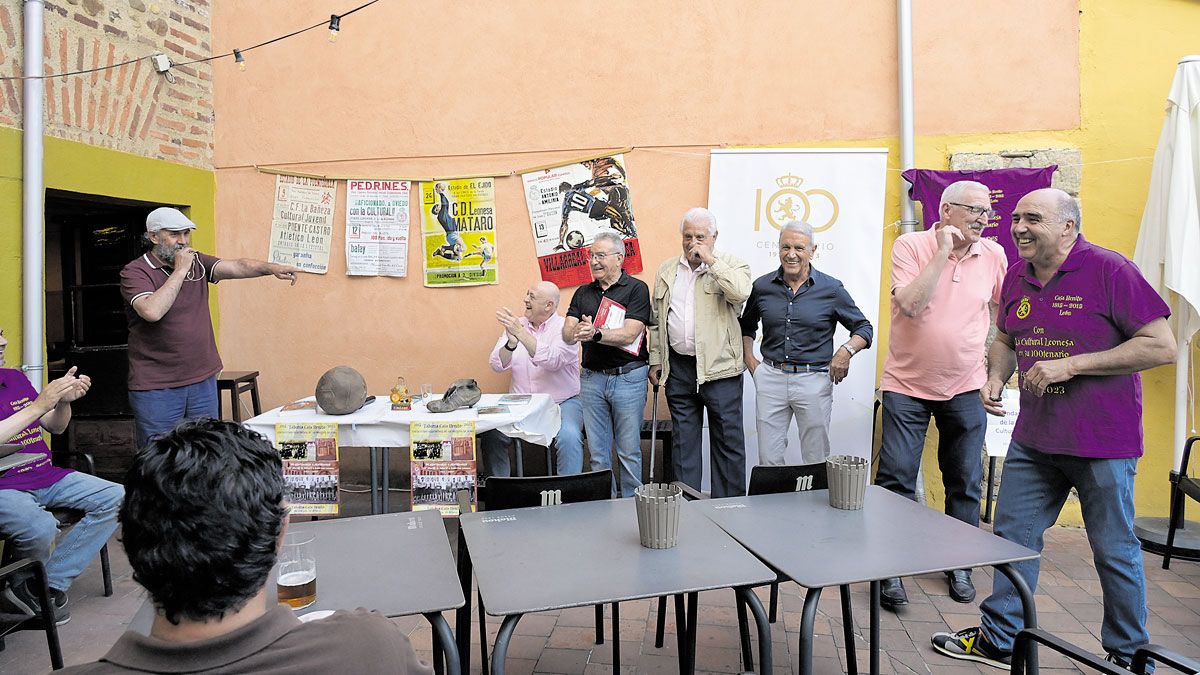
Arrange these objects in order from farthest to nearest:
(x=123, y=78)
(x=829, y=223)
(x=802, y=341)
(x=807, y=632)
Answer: (x=123, y=78) → (x=829, y=223) → (x=802, y=341) → (x=807, y=632)

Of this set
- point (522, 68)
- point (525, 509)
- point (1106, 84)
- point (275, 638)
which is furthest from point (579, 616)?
point (1106, 84)

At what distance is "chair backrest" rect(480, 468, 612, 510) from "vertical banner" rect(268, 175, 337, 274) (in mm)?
3750

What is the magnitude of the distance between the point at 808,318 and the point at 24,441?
394cm

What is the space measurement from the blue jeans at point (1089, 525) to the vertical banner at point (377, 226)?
14.1 ft

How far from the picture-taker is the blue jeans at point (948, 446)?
3684mm

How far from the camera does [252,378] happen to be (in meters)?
5.58

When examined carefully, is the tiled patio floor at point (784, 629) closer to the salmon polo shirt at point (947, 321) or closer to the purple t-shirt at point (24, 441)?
the purple t-shirt at point (24, 441)

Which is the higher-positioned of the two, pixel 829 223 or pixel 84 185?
pixel 84 185

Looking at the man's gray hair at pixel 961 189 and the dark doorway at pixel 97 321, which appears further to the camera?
the dark doorway at pixel 97 321

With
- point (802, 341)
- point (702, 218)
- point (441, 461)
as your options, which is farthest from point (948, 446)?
point (441, 461)

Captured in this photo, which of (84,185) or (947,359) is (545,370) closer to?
(947,359)

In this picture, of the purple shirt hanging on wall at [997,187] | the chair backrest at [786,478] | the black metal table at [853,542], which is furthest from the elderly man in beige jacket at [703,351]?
the black metal table at [853,542]

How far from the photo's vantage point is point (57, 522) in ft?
11.3

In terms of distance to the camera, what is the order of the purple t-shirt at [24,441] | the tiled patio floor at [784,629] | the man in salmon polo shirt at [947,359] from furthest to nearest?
the man in salmon polo shirt at [947,359], the purple t-shirt at [24,441], the tiled patio floor at [784,629]
